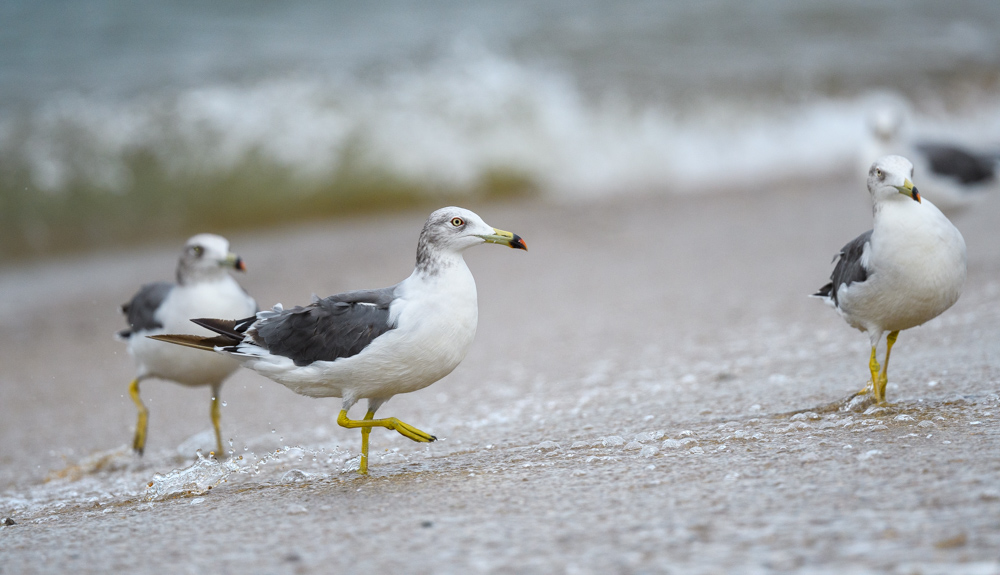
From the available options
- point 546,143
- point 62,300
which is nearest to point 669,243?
point 546,143

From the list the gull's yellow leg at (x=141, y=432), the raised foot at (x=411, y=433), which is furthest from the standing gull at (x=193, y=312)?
the raised foot at (x=411, y=433)

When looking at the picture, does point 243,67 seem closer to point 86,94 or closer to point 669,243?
point 86,94

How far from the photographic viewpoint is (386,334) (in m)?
3.30

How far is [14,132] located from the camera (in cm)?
1008

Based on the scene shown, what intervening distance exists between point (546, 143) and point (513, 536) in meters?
9.05

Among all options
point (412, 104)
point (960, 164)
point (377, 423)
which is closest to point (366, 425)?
point (377, 423)

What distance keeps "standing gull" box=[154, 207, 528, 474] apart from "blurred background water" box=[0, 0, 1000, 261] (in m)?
6.62

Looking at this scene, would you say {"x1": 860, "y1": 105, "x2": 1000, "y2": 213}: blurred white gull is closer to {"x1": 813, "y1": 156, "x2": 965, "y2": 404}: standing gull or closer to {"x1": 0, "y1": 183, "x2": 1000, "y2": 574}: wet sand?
{"x1": 0, "y1": 183, "x2": 1000, "y2": 574}: wet sand

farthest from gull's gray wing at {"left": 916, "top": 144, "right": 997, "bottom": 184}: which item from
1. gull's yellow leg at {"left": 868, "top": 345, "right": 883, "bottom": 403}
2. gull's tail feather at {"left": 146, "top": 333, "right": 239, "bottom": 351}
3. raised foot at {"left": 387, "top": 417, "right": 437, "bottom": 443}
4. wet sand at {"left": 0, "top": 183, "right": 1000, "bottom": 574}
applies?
gull's tail feather at {"left": 146, "top": 333, "right": 239, "bottom": 351}

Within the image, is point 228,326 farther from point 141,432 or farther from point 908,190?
point 908,190

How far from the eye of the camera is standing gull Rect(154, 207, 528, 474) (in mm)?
3303

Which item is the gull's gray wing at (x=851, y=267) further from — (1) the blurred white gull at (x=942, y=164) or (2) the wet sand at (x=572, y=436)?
(1) the blurred white gull at (x=942, y=164)

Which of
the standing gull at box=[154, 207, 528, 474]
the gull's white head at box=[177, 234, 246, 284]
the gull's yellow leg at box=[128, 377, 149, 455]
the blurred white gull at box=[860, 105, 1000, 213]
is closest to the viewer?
the standing gull at box=[154, 207, 528, 474]

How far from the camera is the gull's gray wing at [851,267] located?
145 inches
